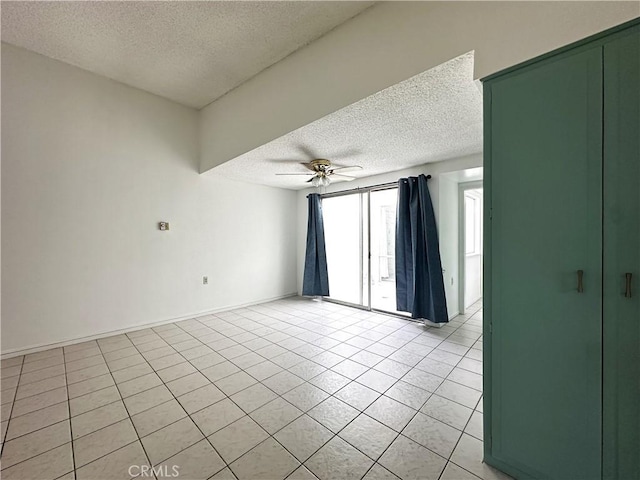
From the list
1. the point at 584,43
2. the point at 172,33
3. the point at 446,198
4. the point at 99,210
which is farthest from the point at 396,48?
the point at 99,210

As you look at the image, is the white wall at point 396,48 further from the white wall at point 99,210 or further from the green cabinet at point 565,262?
the white wall at point 99,210

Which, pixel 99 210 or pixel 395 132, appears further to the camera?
pixel 99 210

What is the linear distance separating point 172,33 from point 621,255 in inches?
142

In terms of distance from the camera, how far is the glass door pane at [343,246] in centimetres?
506

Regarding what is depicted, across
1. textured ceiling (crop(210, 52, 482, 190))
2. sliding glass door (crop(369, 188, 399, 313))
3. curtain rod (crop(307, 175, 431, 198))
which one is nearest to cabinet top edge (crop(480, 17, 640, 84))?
textured ceiling (crop(210, 52, 482, 190))

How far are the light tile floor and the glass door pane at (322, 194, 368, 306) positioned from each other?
201cm

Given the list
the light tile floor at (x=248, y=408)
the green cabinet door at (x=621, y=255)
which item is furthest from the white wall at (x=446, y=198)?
the green cabinet door at (x=621, y=255)

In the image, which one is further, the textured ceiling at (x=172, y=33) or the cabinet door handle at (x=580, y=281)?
the textured ceiling at (x=172, y=33)

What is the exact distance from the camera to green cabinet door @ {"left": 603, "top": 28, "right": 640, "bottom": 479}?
105 centimetres

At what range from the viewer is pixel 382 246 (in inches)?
212

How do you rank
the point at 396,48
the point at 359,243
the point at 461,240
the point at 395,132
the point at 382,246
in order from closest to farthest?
the point at 396,48 < the point at 395,132 < the point at 461,240 < the point at 359,243 < the point at 382,246

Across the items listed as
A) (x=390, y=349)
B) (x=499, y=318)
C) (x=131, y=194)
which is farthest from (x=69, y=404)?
(x=499, y=318)

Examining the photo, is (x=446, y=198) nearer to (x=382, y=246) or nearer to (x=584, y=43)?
(x=382, y=246)

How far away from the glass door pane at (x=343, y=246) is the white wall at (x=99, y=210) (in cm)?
194
